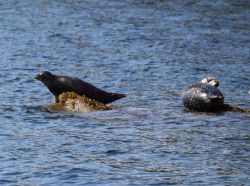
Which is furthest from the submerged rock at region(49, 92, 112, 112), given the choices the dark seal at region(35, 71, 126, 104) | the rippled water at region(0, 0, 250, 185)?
the rippled water at region(0, 0, 250, 185)

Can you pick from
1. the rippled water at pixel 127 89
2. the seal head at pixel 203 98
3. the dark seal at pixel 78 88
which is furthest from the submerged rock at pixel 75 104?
the seal head at pixel 203 98

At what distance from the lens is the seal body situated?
66.5ft

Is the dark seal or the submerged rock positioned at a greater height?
the dark seal

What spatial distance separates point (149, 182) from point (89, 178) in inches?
39.8

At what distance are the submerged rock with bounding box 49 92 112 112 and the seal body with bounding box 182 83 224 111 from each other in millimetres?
1862

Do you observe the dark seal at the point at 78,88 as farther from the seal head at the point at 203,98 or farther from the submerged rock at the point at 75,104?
the seal head at the point at 203,98

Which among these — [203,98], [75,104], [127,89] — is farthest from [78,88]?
[127,89]

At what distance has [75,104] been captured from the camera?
20141 mm

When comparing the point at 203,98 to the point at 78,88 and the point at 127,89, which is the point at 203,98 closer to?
the point at 78,88

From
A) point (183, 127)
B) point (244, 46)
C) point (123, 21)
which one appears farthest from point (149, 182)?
point (123, 21)

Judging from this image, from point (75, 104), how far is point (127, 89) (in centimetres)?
409

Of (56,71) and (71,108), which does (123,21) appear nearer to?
(56,71)

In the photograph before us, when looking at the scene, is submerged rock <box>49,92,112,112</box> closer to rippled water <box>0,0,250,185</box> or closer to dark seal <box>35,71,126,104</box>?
dark seal <box>35,71,126,104</box>

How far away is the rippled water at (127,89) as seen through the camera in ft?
50.3
